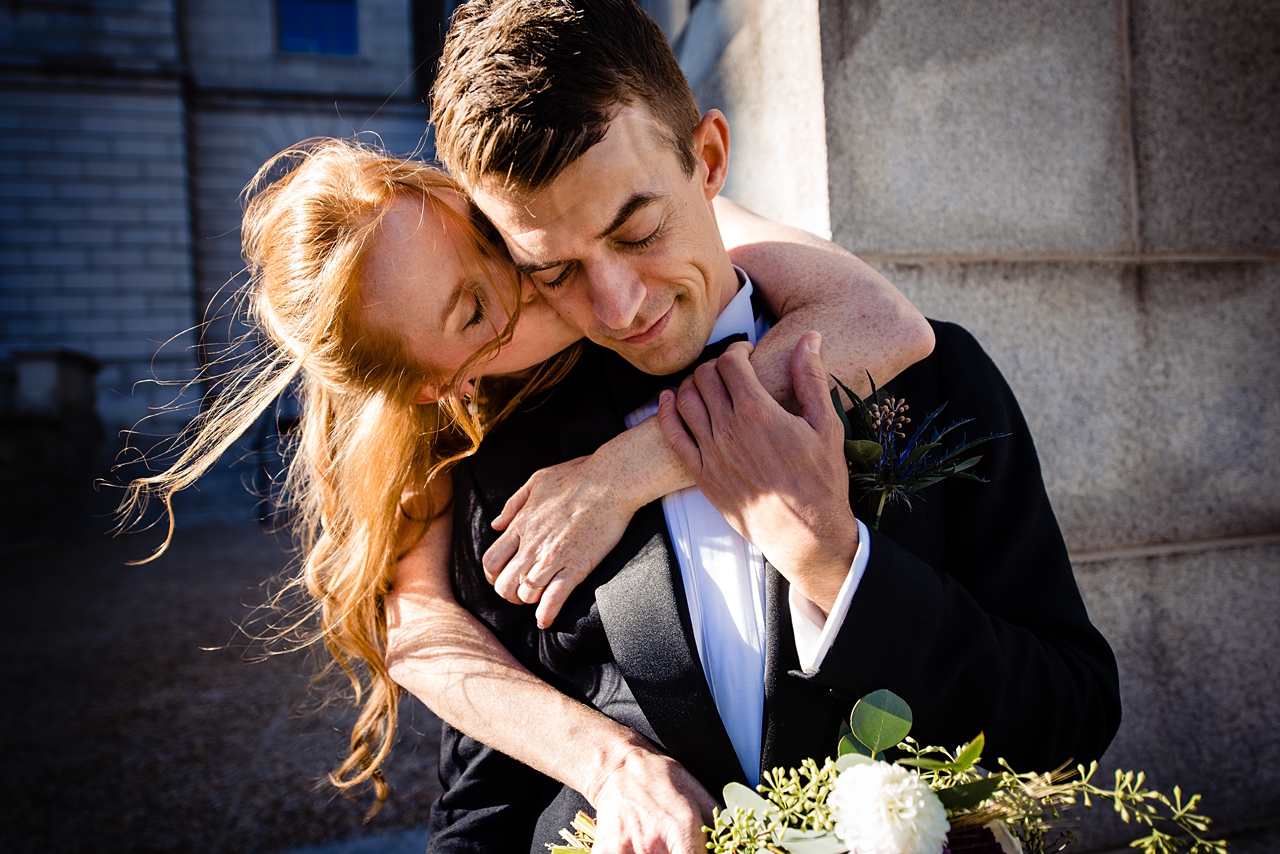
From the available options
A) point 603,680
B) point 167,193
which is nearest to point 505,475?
point 603,680

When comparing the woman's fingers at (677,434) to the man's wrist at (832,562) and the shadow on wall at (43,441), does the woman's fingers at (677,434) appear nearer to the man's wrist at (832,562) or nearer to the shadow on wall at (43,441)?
the man's wrist at (832,562)

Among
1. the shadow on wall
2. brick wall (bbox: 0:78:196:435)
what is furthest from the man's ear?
brick wall (bbox: 0:78:196:435)

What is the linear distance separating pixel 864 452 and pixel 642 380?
0.62m

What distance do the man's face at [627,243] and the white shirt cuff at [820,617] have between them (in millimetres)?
615

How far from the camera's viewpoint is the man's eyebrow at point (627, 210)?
1.46 meters

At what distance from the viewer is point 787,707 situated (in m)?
1.34

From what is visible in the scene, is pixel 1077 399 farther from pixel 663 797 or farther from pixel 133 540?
pixel 133 540

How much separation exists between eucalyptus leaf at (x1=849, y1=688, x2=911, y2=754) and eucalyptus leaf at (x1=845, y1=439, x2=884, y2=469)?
17.4 inches

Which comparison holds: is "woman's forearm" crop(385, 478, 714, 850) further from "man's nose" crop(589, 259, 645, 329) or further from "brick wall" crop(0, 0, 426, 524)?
"brick wall" crop(0, 0, 426, 524)

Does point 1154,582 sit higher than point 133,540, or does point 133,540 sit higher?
point 1154,582

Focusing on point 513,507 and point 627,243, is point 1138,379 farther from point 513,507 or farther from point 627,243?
point 513,507

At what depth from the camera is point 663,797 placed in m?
1.27

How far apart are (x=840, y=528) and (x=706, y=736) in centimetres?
48

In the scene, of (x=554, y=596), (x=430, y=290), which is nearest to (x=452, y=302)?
(x=430, y=290)
